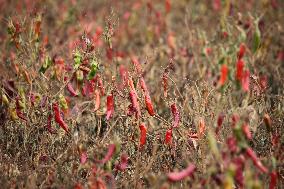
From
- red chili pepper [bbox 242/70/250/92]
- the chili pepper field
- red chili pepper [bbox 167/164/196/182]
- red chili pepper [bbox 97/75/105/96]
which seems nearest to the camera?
red chili pepper [bbox 167/164/196/182]

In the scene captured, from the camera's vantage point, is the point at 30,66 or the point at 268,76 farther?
the point at 268,76

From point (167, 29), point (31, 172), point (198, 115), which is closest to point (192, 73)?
point (167, 29)

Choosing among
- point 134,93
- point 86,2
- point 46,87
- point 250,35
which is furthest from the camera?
point 86,2

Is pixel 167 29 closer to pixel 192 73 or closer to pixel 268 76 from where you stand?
pixel 192 73

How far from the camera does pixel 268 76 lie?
4.37 metres

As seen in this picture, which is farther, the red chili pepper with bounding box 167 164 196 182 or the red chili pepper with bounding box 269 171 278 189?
the red chili pepper with bounding box 269 171 278 189

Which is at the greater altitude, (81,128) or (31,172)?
(81,128)

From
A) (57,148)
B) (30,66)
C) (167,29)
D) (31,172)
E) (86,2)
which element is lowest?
(31,172)

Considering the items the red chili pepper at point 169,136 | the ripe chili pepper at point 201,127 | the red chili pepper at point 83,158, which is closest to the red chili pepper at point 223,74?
the ripe chili pepper at point 201,127

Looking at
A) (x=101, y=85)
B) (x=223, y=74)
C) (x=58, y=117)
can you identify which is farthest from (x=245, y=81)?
(x=58, y=117)

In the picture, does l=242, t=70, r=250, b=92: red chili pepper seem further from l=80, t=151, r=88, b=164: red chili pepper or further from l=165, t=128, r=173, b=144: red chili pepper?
l=80, t=151, r=88, b=164: red chili pepper

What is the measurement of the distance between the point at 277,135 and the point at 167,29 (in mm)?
2988

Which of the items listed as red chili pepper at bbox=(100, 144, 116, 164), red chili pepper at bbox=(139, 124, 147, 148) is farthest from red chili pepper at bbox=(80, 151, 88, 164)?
red chili pepper at bbox=(139, 124, 147, 148)

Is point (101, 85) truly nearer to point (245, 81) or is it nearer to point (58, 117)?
point (58, 117)
